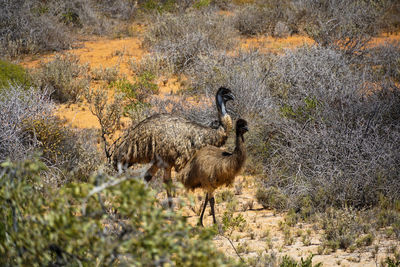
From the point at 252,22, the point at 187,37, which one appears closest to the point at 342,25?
the point at 187,37

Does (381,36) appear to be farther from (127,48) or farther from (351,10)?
(127,48)

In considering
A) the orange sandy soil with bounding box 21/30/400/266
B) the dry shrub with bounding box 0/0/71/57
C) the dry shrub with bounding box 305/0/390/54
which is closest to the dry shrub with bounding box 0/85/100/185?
the orange sandy soil with bounding box 21/30/400/266

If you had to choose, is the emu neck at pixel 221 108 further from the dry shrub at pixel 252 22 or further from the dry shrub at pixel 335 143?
the dry shrub at pixel 252 22

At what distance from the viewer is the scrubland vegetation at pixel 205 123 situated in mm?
2373

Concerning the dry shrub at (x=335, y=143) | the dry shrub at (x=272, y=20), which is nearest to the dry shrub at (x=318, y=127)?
the dry shrub at (x=335, y=143)

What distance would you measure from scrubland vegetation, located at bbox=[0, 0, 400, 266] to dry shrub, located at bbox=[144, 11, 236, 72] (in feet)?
0.19

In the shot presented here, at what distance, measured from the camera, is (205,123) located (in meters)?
7.90

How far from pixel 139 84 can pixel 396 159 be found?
6042mm

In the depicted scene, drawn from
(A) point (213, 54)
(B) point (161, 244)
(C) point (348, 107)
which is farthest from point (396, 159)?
(A) point (213, 54)

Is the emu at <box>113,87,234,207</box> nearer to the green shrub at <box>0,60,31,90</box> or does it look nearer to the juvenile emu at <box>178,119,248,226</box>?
the juvenile emu at <box>178,119,248,226</box>

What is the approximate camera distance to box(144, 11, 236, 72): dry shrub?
37.6ft

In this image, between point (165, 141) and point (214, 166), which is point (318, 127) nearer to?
point (214, 166)

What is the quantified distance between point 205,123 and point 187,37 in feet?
14.2

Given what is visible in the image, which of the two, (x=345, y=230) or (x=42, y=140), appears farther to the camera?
(x=42, y=140)
